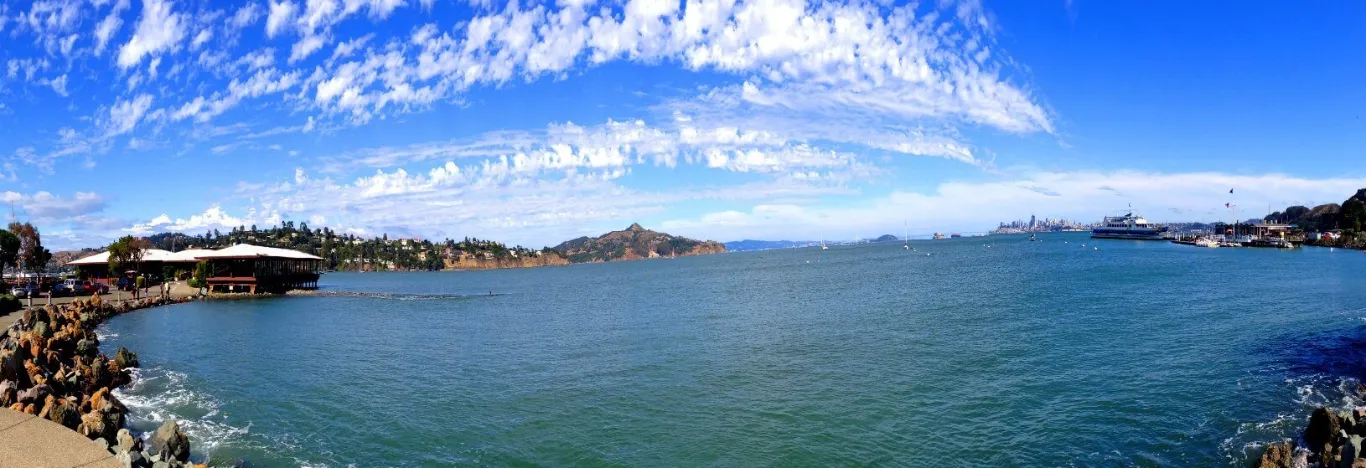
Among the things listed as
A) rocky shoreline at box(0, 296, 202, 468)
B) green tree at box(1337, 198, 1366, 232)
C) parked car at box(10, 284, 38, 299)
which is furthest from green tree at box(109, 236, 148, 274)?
green tree at box(1337, 198, 1366, 232)

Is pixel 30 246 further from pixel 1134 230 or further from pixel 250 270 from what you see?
pixel 1134 230

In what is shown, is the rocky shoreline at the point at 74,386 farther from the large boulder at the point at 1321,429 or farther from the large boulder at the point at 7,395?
the large boulder at the point at 1321,429

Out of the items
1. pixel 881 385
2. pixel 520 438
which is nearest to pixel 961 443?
pixel 881 385

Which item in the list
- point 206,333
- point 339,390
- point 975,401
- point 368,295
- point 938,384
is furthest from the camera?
point 368,295

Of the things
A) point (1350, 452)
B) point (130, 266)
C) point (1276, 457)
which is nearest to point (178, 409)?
point (1276, 457)

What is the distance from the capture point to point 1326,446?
15039mm

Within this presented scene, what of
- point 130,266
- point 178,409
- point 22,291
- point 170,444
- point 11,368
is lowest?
point 178,409

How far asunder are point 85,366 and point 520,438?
1986 centimetres

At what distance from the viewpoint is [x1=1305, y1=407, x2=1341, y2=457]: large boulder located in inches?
616

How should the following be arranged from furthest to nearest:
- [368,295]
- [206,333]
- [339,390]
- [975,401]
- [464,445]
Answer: [368,295] < [206,333] < [339,390] < [975,401] < [464,445]

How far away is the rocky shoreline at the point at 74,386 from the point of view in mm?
15453

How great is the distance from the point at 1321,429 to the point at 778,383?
46.7ft

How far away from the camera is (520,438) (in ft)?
57.5

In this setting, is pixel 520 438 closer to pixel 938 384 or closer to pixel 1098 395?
pixel 938 384
